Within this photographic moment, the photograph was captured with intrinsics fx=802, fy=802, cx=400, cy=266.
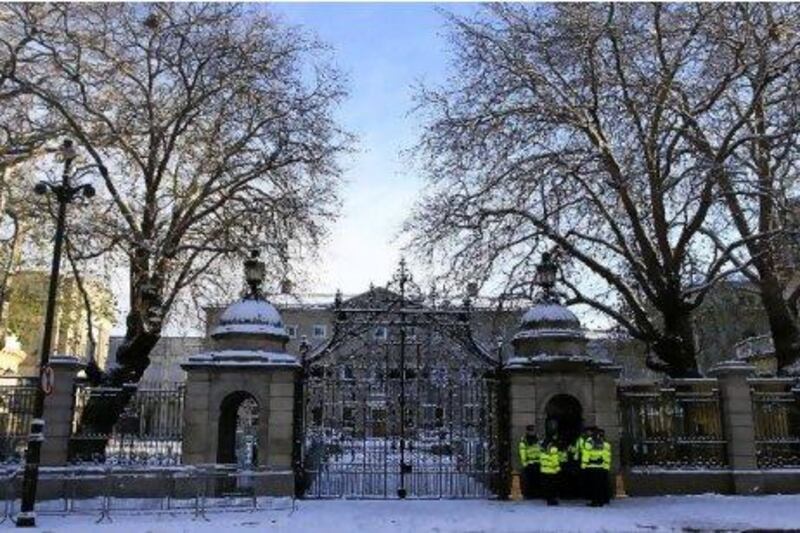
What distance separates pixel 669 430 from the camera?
60.6 ft

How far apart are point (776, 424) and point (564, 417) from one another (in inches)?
195

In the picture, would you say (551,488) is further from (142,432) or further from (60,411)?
(60,411)

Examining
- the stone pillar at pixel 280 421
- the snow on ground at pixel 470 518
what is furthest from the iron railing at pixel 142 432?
the snow on ground at pixel 470 518

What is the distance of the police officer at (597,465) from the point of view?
1652 centimetres

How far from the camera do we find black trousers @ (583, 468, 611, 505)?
1648 cm

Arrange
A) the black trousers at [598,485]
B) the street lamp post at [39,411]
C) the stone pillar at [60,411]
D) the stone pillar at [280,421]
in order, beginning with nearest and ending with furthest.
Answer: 1. the street lamp post at [39,411]
2. the black trousers at [598,485]
3. the stone pillar at [60,411]
4. the stone pillar at [280,421]

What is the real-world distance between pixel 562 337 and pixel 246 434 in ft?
28.1

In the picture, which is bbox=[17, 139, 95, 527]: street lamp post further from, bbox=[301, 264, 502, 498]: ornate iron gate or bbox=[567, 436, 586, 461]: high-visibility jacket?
bbox=[567, 436, 586, 461]: high-visibility jacket

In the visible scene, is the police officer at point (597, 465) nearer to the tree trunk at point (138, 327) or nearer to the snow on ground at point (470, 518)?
the snow on ground at point (470, 518)

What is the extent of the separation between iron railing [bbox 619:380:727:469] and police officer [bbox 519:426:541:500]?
2.38m

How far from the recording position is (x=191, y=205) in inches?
976

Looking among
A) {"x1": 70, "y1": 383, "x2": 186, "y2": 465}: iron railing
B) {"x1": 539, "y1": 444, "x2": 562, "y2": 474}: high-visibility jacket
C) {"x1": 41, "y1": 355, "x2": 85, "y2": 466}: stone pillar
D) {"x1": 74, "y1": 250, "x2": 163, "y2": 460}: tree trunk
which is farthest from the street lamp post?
{"x1": 539, "y1": 444, "x2": 562, "y2": 474}: high-visibility jacket

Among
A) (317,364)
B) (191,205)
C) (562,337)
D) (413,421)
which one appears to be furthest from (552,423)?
(191,205)

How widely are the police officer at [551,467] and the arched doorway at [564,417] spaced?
121 cm
